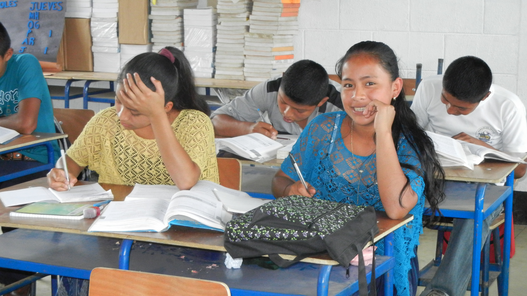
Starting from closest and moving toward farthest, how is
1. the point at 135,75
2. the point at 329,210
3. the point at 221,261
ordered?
1. the point at 329,210
2. the point at 221,261
3. the point at 135,75

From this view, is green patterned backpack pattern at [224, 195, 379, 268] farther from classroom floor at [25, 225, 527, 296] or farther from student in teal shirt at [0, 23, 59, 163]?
student in teal shirt at [0, 23, 59, 163]

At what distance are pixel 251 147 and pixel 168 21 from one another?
7.37 ft

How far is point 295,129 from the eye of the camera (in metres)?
3.14

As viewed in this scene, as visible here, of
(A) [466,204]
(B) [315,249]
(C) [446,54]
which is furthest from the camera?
(C) [446,54]

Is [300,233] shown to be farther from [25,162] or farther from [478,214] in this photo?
[25,162]

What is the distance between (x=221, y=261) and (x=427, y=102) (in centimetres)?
183

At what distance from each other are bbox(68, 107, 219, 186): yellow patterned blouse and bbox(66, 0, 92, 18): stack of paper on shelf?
3.01m

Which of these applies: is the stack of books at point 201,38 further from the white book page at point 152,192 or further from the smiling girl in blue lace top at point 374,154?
the white book page at point 152,192

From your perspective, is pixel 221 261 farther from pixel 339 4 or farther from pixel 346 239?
pixel 339 4

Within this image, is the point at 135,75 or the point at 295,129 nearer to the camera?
the point at 135,75

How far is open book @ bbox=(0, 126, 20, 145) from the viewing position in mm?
2735

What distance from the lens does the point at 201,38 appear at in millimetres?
4543

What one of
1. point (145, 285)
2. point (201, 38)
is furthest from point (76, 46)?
point (145, 285)

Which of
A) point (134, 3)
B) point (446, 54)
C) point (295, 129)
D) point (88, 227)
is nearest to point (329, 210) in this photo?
point (88, 227)
